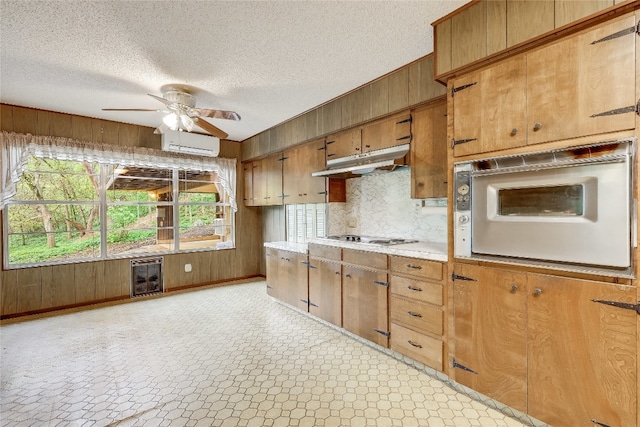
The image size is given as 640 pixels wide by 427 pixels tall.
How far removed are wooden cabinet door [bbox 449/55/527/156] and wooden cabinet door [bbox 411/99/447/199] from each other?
428mm

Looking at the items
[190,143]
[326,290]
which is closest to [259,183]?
[190,143]

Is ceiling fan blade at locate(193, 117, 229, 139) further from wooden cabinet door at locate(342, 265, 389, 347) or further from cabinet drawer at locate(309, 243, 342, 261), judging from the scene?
wooden cabinet door at locate(342, 265, 389, 347)

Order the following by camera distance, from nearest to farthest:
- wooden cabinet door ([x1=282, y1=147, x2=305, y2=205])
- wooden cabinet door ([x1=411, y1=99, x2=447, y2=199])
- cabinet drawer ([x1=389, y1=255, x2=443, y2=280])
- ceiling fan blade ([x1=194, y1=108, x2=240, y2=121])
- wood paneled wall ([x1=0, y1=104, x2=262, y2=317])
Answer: cabinet drawer ([x1=389, y1=255, x2=443, y2=280]), wooden cabinet door ([x1=411, y1=99, x2=447, y2=199]), ceiling fan blade ([x1=194, y1=108, x2=240, y2=121]), wood paneled wall ([x1=0, y1=104, x2=262, y2=317]), wooden cabinet door ([x1=282, y1=147, x2=305, y2=205])

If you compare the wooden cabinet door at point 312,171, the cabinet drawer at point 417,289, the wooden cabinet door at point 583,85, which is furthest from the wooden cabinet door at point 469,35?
the wooden cabinet door at point 312,171

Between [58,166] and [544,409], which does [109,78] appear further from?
[544,409]

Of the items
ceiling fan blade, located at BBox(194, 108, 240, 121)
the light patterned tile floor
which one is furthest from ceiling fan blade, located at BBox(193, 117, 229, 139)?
the light patterned tile floor

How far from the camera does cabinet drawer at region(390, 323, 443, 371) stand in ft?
7.44

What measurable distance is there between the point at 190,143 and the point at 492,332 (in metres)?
4.37

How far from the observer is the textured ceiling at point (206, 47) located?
6.34ft

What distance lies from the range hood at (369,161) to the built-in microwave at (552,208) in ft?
2.38

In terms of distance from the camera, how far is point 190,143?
4.54 m

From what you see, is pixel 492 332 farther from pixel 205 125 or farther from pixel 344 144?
pixel 205 125

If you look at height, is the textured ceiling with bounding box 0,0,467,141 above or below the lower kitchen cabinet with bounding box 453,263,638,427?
above

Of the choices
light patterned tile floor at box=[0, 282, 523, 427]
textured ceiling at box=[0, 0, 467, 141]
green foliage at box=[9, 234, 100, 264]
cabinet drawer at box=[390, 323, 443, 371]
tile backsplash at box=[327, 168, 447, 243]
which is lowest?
light patterned tile floor at box=[0, 282, 523, 427]
